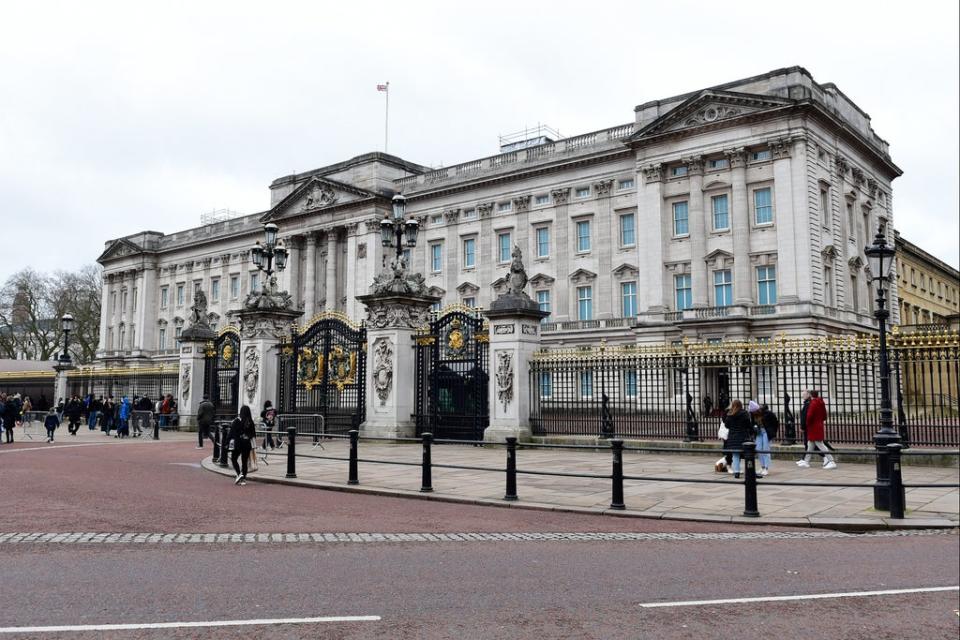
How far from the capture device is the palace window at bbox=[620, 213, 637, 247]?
177ft

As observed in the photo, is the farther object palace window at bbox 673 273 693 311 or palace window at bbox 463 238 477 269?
palace window at bbox 463 238 477 269

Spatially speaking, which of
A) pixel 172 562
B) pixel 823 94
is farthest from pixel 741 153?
pixel 172 562

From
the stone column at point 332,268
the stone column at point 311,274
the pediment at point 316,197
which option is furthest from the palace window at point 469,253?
the stone column at point 311,274

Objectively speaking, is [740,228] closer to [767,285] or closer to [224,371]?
[767,285]

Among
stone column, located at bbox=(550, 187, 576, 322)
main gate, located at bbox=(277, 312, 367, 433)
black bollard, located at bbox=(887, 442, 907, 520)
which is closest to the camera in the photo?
black bollard, located at bbox=(887, 442, 907, 520)

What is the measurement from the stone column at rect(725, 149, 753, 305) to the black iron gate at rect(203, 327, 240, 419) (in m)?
29.3

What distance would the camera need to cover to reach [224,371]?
29938 millimetres

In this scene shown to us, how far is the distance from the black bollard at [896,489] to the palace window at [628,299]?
140 feet

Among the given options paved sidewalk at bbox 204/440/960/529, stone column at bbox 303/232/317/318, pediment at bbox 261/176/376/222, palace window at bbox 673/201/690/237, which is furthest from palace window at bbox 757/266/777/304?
stone column at bbox 303/232/317/318

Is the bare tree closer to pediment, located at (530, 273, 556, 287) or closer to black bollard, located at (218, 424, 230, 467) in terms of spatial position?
pediment, located at (530, 273, 556, 287)

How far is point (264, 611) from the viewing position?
6.04 metres

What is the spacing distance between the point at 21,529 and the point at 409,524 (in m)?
4.66

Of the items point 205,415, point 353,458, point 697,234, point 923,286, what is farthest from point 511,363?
point 923,286

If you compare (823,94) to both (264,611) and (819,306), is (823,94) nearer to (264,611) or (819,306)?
(819,306)
